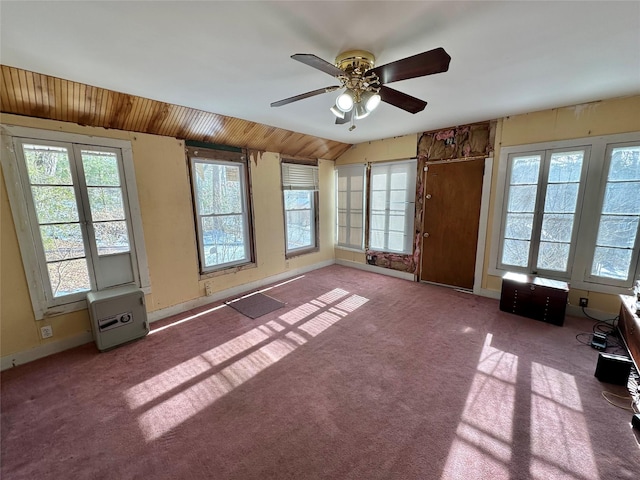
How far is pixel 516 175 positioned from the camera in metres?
3.35

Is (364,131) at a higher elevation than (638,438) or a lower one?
higher

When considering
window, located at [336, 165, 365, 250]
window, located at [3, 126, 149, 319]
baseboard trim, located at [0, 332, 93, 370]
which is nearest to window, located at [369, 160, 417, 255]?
window, located at [336, 165, 365, 250]

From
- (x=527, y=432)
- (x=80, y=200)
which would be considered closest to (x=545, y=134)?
(x=527, y=432)

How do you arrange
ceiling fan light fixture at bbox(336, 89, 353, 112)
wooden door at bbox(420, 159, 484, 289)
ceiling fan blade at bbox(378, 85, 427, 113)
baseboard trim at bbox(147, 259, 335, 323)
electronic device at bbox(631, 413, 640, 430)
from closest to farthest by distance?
electronic device at bbox(631, 413, 640, 430)
ceiling fan light fixture at bbox(336, 89, 353, 112)
ceiling fan blade at bbox(378, 85, 427, 113)
baseboard trim at bbox(147, 259, 335, 323)
wooden door at bbox(420, 159, 484, 289)

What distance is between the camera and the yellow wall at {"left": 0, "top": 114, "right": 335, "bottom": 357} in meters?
2.28

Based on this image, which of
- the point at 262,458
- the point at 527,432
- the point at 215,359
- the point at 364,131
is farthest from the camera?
the point at 364,131

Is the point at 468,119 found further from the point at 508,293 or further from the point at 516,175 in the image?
the point at 508,293

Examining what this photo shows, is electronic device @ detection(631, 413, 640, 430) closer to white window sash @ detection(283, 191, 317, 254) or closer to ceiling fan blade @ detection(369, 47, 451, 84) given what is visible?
ceiling fan blade @ detection(369, 47, 451, 84)

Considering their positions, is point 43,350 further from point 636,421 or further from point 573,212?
point 573,212

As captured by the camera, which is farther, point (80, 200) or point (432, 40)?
point (80, 200)

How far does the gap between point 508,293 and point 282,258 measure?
11.1 ft

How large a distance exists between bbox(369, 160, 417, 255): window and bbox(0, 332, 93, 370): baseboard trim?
4330 mm

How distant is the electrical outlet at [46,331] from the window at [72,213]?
127 mm

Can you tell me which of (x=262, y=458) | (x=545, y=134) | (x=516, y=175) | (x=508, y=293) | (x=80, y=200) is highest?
(x=545, y=134)
